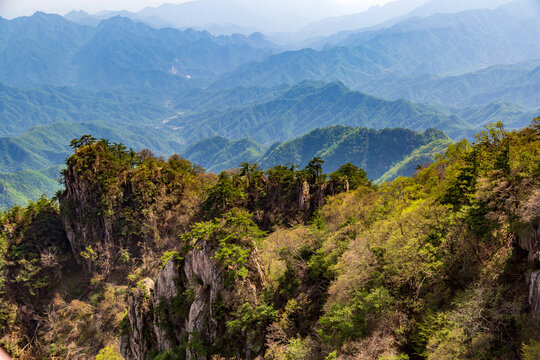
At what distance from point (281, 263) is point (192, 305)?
36.1 ft

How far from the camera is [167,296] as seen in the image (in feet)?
122

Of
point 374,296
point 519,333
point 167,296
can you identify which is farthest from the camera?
point 167,296

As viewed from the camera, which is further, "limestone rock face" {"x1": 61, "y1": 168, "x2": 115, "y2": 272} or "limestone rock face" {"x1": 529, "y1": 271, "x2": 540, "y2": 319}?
"limestone rock face" {"x1": 61, "y1": 168, "x2": 115, "y2": 272}

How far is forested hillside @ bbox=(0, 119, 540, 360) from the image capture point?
23.0 metres

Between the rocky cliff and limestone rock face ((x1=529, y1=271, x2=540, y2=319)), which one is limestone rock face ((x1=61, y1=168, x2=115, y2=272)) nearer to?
the rocky cliff

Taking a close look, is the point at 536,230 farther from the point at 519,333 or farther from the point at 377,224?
the point at 377,224

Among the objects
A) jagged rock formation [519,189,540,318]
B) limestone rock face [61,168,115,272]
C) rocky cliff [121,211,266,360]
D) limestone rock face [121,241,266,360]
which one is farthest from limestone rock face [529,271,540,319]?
limestone rock face [61,168,115,272]

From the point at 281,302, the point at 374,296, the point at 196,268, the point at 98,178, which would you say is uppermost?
the point at 98,178

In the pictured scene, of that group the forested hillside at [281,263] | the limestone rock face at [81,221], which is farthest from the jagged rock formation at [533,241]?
the limestone rock face at [81,221]

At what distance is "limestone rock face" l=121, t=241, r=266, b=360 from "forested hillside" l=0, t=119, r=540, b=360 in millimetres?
161

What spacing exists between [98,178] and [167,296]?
3376cm

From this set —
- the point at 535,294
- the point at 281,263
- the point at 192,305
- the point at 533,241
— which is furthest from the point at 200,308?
the point at 533,241

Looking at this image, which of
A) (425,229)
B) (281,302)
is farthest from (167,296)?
(425,229)

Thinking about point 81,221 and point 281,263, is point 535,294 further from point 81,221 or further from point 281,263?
point 81,221
